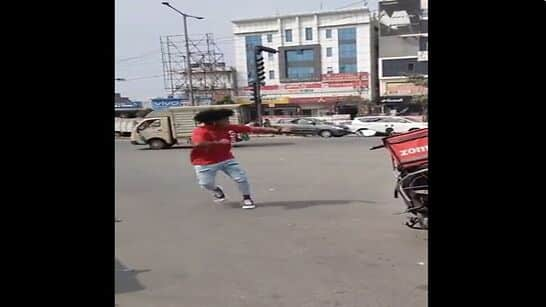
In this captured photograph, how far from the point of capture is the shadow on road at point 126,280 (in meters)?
3.74

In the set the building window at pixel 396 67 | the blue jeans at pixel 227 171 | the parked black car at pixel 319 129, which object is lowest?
the blue jeans at pixel 227 171

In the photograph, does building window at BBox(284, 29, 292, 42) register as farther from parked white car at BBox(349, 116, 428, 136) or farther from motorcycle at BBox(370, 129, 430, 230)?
motorcycle at BBox(370, 129, 430, 230)

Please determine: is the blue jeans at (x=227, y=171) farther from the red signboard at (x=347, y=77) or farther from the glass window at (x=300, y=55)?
the glass window at (x=300, y=55)

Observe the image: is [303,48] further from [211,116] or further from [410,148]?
[410,148]

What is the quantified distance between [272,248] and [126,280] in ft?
4.54

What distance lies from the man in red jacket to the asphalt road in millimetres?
354

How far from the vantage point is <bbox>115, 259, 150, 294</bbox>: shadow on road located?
3.74 meters

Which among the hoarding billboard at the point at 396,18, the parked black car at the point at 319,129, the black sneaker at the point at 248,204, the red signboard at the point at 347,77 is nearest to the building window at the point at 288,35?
the red signboard at the point at 347,77

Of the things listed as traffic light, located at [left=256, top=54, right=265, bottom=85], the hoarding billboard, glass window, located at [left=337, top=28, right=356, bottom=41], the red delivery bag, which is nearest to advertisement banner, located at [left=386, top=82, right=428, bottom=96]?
the hoarding billboard

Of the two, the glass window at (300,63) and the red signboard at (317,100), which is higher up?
the glass window at (300,63)
